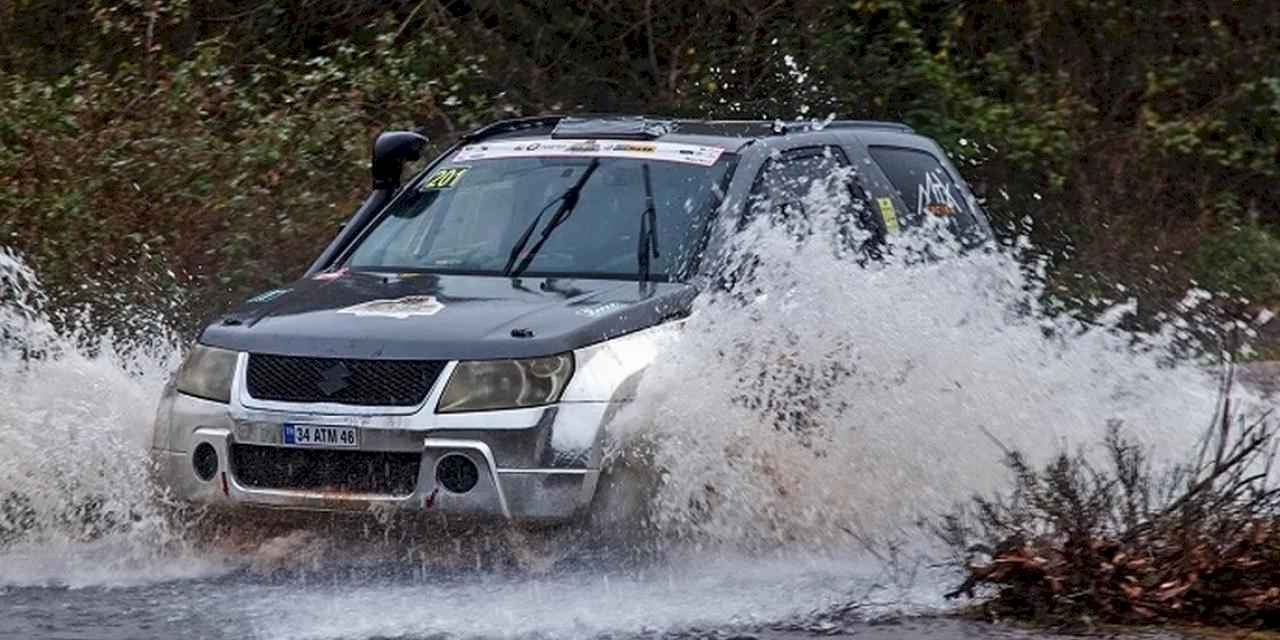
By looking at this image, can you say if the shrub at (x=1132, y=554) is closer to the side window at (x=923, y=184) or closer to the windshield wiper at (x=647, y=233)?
the windshield wiper at (x=647, y=233)

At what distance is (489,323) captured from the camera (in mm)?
7785

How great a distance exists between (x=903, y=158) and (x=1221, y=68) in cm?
905

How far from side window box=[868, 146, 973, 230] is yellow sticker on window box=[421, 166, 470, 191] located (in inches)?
68.4

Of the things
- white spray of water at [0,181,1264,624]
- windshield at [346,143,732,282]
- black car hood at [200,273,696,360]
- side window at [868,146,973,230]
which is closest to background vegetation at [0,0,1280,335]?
side window at [868,146,973,230]

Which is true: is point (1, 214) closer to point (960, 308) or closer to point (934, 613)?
point (960, 308)

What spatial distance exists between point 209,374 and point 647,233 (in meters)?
1.69

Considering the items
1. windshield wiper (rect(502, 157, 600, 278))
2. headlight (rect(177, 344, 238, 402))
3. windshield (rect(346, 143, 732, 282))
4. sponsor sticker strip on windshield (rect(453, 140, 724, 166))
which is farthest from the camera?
sponsor sticker strip on windshield (rect(453, 140, 724, 166))

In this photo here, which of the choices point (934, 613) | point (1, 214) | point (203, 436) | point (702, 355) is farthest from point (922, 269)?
point (1, 214)

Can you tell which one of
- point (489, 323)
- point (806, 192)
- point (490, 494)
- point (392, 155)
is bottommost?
point (490, 494)

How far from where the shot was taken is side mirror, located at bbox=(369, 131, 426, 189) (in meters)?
9.79

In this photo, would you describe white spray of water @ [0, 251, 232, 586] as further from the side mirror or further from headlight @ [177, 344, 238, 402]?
the side mirror

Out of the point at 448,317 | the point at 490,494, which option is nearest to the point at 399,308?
the point at 448,317

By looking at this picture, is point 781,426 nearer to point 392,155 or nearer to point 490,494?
point 490,494

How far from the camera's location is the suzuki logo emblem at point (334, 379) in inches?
302
